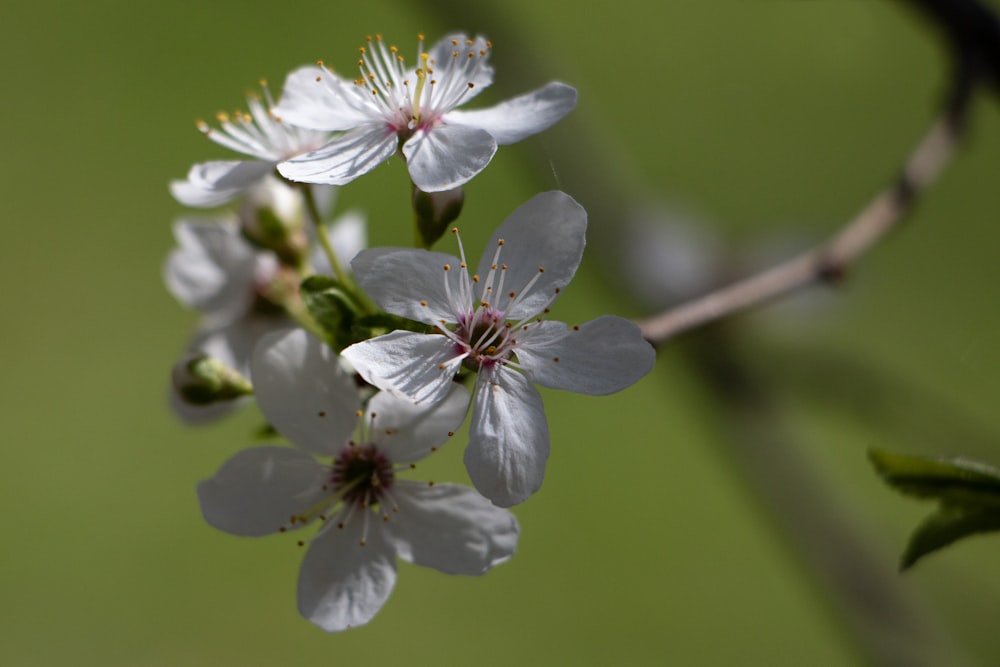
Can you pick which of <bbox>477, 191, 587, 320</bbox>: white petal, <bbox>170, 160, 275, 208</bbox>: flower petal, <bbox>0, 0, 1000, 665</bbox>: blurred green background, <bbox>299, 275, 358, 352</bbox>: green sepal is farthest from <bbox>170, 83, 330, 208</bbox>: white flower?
<bbox>0, 0, 1000, 665</bbox>: blurred green background

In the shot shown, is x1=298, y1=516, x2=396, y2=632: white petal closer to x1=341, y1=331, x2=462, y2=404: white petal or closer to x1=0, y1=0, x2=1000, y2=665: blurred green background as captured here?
x1=341, y1=331, x2=462, y2=404: white petal

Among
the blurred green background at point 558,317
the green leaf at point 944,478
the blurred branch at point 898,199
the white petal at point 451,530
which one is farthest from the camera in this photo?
the blurred green background at point 558,317

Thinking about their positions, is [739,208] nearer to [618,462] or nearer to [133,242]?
[618,462]

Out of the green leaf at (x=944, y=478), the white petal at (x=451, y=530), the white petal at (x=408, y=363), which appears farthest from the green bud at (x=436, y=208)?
the green leaf at (x=944, y=478)

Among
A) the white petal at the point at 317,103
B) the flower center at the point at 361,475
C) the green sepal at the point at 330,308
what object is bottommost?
the flower center at the point at 361,475

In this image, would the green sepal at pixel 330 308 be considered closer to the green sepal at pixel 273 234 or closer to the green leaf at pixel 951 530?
the green sepal at pixel 273 234

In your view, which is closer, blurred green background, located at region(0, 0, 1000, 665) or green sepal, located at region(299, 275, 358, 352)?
green sepal, located at region(299, 275, 358, 352)

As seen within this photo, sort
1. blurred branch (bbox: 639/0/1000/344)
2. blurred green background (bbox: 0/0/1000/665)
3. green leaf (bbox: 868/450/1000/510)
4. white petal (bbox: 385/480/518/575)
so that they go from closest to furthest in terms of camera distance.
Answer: green leaf (bbox: 868/450/1000/510), white petal (bbox: 385/480/518/575), blurred branch (bbox: 639/0/1000/344), blurred green background (bbox: 0/0/1000/665)
